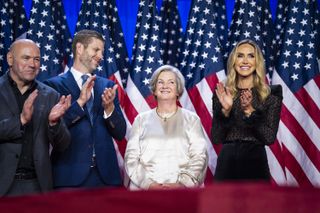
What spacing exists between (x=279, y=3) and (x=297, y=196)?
13.9ft

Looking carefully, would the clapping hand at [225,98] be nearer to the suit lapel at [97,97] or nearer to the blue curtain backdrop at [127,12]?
the suit lapel at [97,97]

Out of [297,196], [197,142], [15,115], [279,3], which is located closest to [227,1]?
[279,3]

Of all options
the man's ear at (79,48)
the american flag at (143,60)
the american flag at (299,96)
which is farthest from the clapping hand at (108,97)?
the american flag at (299,96)

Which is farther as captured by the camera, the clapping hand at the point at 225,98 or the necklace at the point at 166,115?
the necklace at the point at 166,115

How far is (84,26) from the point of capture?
4.45 meters

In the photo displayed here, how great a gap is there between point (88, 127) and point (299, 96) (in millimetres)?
2012

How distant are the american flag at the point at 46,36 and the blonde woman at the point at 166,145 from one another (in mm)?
1222

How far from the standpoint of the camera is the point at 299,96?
443cm

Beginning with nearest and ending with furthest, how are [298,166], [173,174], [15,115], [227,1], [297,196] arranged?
[297,196], [15,115], [173,174], [298,166], [227,1]

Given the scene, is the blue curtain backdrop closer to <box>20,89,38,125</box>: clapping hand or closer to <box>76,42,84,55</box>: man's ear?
<box>76,42,84,55</box>: man's ear

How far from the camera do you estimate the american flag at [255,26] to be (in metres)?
4.43

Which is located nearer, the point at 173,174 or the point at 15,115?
the point at 15,115

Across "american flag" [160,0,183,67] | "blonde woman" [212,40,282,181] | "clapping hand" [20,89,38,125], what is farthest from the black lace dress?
"american flag" [160,0,183,67]

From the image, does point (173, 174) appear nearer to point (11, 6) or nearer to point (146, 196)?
point (11, 6)
